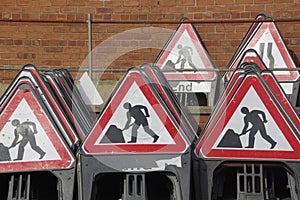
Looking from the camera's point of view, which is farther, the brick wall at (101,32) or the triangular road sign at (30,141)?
the brick wall at (101,32)

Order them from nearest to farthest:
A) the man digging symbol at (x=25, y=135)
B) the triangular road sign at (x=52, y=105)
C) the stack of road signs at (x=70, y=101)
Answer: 1. the man digging symbol at (x=25, y=135)
2. the triangular road sign at (x=52, y=105)
3. the stack of road signs at (x=70, y=101)

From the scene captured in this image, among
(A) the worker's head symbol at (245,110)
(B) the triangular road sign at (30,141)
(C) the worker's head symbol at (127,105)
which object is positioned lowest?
(B) the triangular road sign at (30,141)

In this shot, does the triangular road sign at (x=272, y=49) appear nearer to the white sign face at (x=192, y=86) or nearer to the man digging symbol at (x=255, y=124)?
the white sign face at (x=192, y=86)

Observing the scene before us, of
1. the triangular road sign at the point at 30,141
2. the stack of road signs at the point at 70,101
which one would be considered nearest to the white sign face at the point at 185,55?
the stack of road signs at the point at 70,101

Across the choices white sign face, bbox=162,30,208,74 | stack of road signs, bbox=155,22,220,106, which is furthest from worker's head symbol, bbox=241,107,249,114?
white sign face, bbox=162,30,208,74

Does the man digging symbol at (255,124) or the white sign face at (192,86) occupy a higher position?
the man digging symbol at (255,124)

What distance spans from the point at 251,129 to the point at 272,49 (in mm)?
2439

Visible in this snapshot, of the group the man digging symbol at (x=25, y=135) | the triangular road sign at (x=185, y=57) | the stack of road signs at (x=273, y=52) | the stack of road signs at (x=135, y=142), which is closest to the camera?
the stack of road signs at (x=135, y=142)

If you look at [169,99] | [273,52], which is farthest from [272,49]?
[169,99]

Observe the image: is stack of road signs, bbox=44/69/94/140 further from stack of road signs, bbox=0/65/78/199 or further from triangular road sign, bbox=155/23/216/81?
triangular road sign, bbox=155/23/216/81

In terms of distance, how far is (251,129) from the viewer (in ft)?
15.9

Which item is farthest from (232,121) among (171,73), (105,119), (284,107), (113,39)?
(113,39)

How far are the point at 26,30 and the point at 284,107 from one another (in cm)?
399

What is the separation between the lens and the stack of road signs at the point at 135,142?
482 cm
